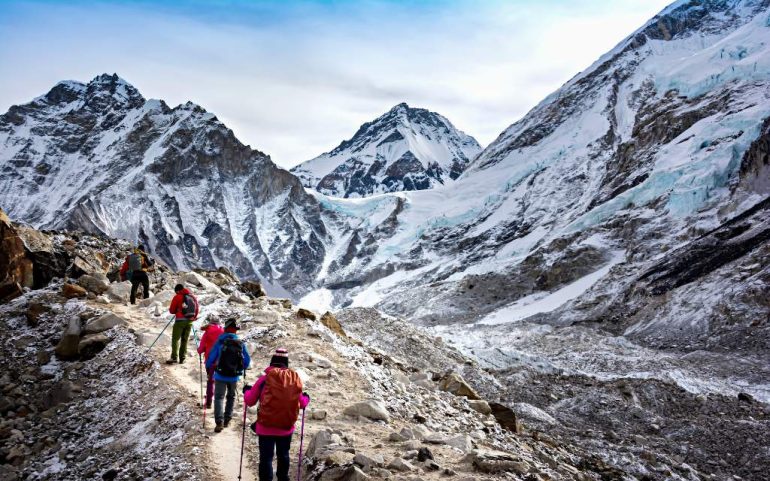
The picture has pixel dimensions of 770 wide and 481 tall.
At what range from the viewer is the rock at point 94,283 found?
21734 millimetres

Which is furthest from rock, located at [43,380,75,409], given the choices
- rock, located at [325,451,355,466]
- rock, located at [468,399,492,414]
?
rock, located at [468,399,492,414]

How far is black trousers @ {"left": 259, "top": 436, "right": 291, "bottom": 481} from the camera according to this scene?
8883 millimetres

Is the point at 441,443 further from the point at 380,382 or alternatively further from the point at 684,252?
the point at 684,252

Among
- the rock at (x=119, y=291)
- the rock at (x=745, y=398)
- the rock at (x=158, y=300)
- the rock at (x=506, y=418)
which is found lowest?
the rock at (x=745, y=398)

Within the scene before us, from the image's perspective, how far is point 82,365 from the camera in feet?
53.5

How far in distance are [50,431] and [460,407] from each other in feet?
35.6

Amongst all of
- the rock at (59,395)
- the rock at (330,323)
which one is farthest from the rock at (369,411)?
the rock at (330,323)

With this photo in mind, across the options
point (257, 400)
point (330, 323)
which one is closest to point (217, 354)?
point (257, 400)

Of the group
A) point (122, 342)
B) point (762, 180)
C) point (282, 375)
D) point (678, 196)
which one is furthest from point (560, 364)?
point (678, 196)

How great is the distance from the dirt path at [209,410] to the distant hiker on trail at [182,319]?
1.17 ft

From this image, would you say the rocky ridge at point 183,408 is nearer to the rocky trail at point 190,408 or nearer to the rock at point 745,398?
the rocky trail at point 190,408

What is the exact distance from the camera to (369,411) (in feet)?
41.3

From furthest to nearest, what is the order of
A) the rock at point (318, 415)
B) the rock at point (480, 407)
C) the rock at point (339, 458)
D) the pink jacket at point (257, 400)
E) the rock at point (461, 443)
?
the rock at point (480, 407) → the rock at point (318, 415) → the rock at point (461, 443) → the rock at point (339, 458) → the pink jacket at point (257, 400)

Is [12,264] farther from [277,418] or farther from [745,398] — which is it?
[745,398]
